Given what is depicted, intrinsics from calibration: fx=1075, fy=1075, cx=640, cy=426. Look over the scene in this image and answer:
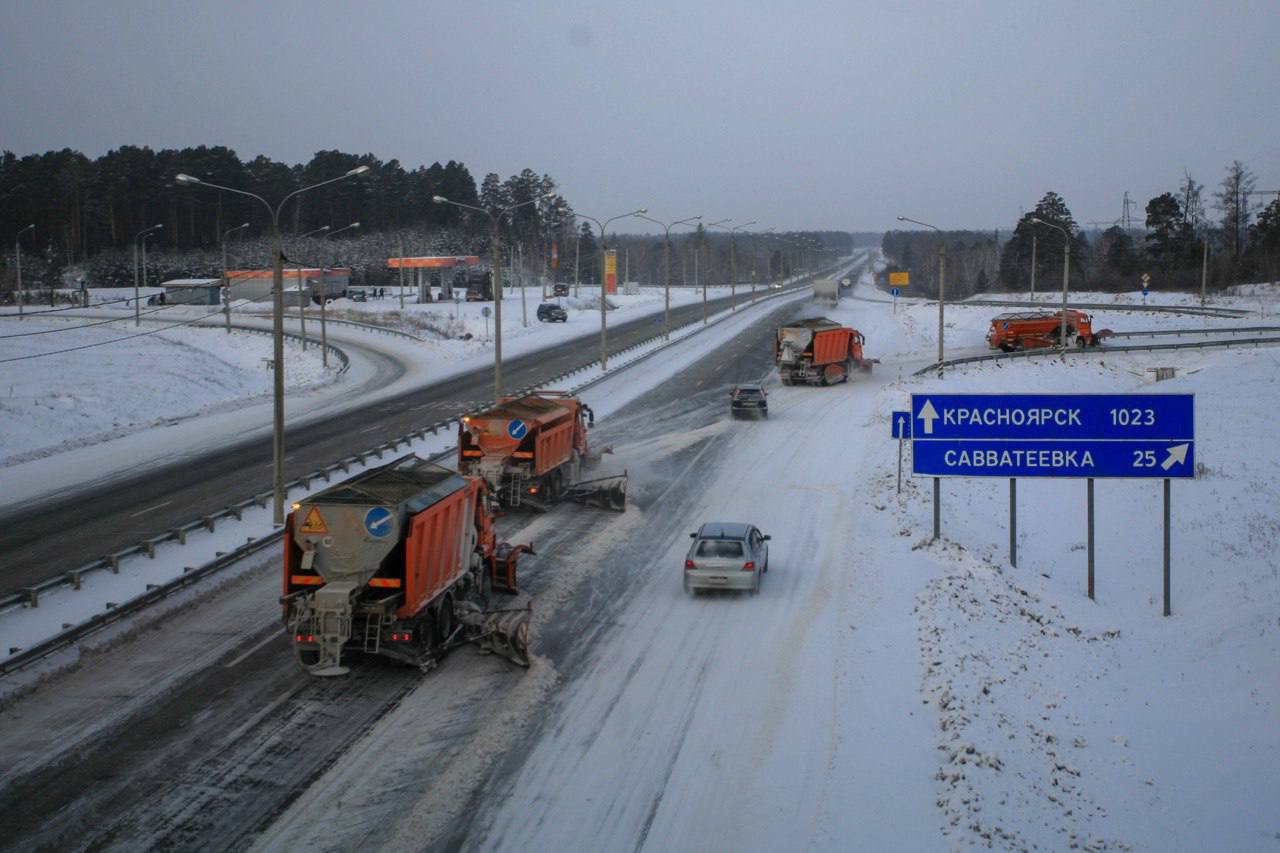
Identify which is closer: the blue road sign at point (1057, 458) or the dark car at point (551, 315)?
the blue road sign at point (1057, 458)

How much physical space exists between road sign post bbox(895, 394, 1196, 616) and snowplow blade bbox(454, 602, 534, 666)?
11.4m

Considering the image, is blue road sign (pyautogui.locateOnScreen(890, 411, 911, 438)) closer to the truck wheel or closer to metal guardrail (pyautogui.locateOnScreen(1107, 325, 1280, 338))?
the truck wheel

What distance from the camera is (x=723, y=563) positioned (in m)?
22.3

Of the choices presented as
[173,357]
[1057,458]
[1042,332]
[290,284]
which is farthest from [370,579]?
[290,284]

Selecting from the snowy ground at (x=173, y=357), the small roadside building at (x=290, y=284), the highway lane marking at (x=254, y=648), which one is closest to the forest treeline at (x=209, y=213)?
the small roadside building at (x=290, y=284)

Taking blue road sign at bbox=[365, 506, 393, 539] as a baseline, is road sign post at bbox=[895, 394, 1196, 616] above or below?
above

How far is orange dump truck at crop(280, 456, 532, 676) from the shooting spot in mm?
17016

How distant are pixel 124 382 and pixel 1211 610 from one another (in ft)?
173

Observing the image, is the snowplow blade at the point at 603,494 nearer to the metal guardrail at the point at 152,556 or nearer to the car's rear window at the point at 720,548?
the metal guardrail at the point at 152,556

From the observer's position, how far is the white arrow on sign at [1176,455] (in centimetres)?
2355

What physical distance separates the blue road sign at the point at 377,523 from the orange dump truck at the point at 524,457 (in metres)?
10.4

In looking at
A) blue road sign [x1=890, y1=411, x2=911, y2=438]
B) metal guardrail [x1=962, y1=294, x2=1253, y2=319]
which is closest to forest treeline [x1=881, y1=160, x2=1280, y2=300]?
metal guardrail [x1=962, y1=294, x2=1253, y2=319]

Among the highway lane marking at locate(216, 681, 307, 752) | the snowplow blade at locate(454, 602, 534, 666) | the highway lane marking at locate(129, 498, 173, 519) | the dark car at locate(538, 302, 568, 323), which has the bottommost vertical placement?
the highway lane marking at locate(216, 681, 307, 752)

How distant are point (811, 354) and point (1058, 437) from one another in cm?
2988
